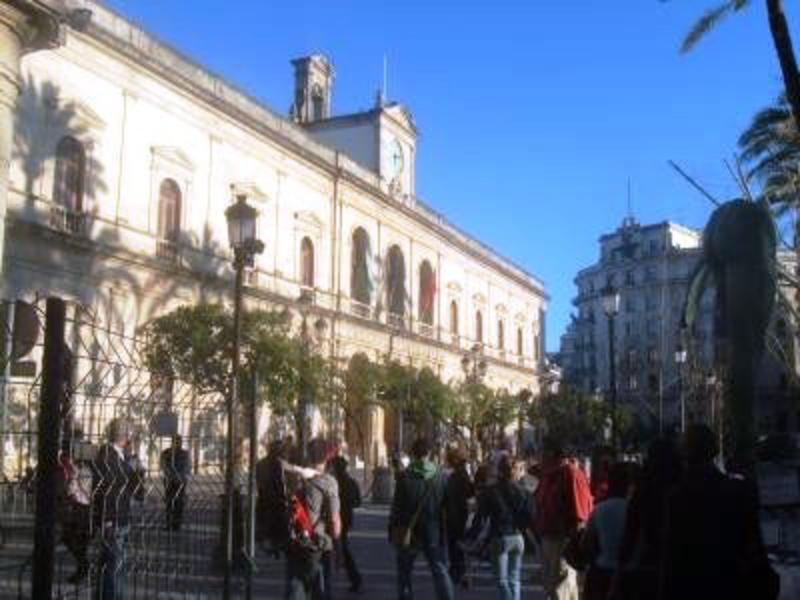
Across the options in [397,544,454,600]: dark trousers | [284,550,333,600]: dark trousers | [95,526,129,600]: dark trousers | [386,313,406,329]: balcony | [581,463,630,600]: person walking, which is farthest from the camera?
[386,313,406,329]: balcony

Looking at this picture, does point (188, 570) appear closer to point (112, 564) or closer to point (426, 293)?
point (112, 564)

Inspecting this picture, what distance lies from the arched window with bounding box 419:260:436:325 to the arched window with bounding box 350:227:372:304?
5.74 metres

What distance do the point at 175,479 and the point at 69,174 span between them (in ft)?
66.7

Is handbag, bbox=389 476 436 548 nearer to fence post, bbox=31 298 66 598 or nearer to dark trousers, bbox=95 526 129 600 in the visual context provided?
dark trousers, bbox=95 526 129 600

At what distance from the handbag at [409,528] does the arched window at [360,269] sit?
3094 cm

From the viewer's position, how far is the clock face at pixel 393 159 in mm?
43688

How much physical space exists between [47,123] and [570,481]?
66.2ft

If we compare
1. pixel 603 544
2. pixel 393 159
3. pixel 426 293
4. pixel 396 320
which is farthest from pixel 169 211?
pixel 603 544

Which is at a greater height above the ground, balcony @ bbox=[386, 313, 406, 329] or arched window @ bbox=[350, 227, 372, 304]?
arched window @ bbox=[350, 227, 372, 304]

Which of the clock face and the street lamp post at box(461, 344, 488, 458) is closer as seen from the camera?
the street lamp post at box(461, 344, 488, 458)

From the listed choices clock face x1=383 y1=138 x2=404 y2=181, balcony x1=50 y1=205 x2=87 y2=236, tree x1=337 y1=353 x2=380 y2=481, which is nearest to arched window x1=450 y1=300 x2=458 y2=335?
clock face x1=383 y1=138 x2=404 y2=181

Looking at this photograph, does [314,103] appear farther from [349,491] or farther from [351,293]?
[349,491]

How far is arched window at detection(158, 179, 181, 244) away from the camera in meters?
29.5

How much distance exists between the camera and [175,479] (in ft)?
23.4
